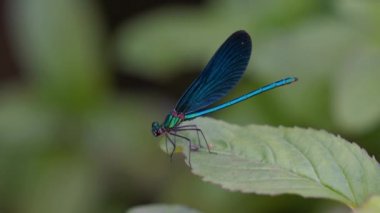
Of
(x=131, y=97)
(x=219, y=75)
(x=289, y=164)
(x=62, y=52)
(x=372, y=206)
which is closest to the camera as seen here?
(x=372, y=206)

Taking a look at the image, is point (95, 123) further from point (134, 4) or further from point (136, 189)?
point (134, 4)

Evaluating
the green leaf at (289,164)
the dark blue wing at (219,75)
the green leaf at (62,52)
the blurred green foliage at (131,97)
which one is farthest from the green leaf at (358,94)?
the green leaf at (62,52)

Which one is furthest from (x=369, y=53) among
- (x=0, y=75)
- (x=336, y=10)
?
(x=0, y=75)

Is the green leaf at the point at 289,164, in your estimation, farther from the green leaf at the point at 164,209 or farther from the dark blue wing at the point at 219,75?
the dark blue wing at the point at 219,75

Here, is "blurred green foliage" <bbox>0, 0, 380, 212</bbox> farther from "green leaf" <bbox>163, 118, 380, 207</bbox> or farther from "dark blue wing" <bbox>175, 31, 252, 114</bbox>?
"green leaf" <bbox>163, 118, 380, 207</bbox>

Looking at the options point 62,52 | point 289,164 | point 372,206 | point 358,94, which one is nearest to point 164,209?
point 289,164

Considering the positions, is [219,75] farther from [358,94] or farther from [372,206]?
[372,206]

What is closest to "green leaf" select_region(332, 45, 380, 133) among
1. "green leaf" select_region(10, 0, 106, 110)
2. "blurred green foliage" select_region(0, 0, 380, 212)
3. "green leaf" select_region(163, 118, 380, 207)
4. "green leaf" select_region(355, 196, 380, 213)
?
"blurred green foliage" select_region(0, 0, 380, 212)
